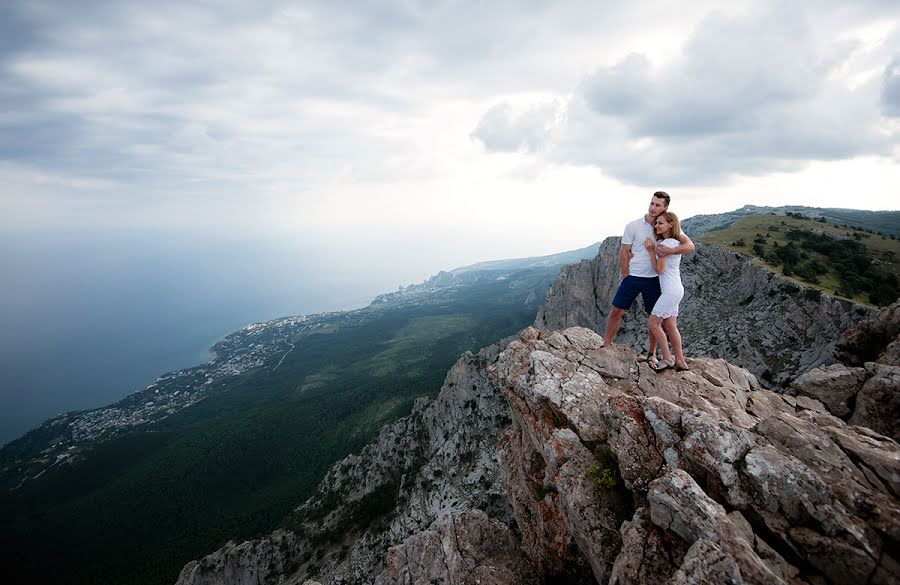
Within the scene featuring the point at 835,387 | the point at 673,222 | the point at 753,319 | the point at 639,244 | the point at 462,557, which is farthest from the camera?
the point at 753,319

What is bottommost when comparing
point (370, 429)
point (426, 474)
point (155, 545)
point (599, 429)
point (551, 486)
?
point (155, 545)

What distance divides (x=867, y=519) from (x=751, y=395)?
8765 mm

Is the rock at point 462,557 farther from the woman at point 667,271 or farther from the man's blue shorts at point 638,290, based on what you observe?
the man's blue shorts at point 638,290

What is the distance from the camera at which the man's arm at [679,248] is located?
1229cm

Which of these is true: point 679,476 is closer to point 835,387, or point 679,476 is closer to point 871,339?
point 835,387

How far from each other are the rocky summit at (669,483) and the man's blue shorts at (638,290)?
3.69 meters

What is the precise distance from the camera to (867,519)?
7.78m

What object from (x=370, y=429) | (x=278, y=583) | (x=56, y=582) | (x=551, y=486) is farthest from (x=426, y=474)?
(x=56, y=582)

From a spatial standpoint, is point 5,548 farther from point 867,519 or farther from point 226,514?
point 867,519

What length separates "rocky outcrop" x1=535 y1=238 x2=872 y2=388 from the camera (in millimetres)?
39281

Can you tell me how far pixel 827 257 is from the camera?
189 feet

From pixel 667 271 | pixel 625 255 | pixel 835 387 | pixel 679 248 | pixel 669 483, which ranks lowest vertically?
pixel 835 387

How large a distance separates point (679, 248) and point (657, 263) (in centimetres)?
88

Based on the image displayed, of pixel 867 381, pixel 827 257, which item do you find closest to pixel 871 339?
pixel 867 381
